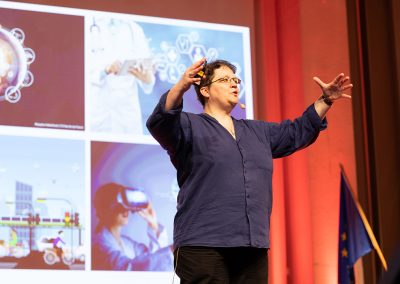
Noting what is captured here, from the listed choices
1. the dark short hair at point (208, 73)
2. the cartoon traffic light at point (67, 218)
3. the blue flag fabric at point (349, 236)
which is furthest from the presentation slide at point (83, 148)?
the dark short hair at point (208, 73)

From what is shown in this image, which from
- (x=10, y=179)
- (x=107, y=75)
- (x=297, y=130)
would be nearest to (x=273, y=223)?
(x=107, y=75)

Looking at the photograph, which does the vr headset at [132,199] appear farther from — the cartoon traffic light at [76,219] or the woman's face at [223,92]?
the woman's face at [223,92]

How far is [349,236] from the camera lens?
357 centimetres

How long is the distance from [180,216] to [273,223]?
212 cm

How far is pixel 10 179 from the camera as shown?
10.2ft

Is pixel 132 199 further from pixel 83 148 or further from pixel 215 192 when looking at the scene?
pixel 215 192

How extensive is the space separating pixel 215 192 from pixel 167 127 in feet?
0.69

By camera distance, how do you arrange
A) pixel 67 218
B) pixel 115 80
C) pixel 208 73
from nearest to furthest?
pixel 208 73
pixel 67 218
pixel 115 80

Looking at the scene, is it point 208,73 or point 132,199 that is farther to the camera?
point 132,199

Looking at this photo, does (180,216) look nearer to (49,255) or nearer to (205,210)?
(205,210)

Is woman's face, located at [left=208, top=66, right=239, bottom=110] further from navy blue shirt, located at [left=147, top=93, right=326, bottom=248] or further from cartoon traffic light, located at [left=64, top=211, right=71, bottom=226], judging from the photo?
cartoon traffic light, located at [left=64, top=211, right=71, bottom=226]

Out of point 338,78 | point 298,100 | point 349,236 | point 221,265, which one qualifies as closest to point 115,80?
point 298,100

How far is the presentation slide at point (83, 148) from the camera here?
3086 mm

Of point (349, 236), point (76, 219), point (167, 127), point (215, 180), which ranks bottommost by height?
point (349, 236)
